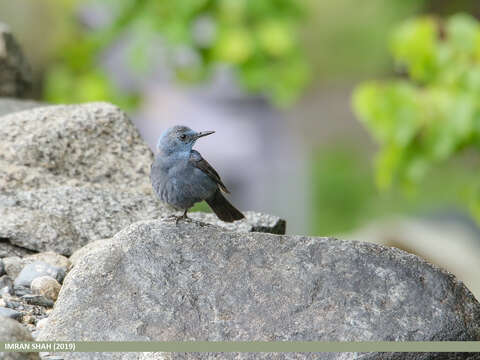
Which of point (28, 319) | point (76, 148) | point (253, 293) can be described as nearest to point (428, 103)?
point (76, 148)

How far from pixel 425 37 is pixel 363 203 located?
8.53 m

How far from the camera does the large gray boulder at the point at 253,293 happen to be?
399 cm

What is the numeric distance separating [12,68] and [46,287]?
3669 millimetres

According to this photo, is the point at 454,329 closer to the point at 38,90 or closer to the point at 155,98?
the point at 38,90

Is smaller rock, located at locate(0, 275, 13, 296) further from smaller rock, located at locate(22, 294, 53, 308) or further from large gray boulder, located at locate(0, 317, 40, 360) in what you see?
large gray boulder, located at locate(0, 317, 40, 360)

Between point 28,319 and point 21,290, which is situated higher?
point 21,290

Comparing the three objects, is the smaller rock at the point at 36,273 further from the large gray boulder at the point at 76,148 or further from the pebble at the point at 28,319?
the large gray boulder at the point at 76,148

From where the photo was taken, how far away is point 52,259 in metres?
5.04

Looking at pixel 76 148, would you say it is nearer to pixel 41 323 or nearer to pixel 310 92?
pixel 41 323

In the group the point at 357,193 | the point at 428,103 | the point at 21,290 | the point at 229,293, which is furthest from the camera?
the point at 357,193

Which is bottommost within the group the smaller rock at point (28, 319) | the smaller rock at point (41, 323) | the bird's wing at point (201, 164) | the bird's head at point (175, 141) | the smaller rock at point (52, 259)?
the smaller rock at point (41, 323)

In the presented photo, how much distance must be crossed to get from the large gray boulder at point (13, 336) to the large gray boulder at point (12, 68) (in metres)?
4.33

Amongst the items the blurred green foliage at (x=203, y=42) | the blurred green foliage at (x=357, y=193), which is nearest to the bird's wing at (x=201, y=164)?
the blurred green foliage at (x=203, y=42)

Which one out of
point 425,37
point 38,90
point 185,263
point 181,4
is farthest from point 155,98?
point 185,263
